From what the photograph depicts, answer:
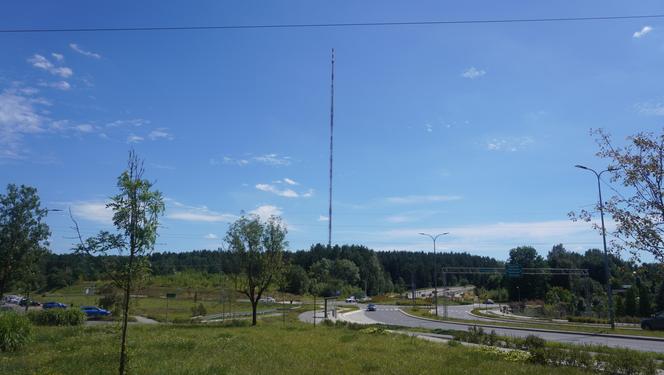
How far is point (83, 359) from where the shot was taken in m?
16.4

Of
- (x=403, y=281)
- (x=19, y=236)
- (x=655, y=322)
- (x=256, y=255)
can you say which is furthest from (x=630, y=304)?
(x=403, y=281)

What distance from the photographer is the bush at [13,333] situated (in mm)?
19531

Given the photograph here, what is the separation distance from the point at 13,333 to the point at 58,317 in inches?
752

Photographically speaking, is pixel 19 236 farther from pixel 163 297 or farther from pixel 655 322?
pixel 163 297

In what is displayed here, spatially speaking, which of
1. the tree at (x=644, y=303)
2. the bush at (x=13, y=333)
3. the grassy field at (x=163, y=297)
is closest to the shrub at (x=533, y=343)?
the bush at (x=13, y=333)

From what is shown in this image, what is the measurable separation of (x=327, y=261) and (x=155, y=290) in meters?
61.3

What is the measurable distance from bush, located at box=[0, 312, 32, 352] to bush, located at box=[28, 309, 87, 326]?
17.0 m

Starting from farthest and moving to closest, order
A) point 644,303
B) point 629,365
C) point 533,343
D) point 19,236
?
point 644,303 < point 19,236 < point 533,343 < point 629,365

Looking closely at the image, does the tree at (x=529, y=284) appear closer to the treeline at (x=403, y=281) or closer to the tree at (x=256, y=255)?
the treeline at (x=403, y=281)

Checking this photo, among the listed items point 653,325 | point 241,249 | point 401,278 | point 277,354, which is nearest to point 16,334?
point 277,354

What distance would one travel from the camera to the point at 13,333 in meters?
20.1

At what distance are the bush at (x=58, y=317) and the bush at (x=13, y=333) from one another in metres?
17.0

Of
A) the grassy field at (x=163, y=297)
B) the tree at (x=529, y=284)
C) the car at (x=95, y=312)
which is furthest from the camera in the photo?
the tree at (x=529, y=284)

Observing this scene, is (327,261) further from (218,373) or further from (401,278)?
(218,373)
